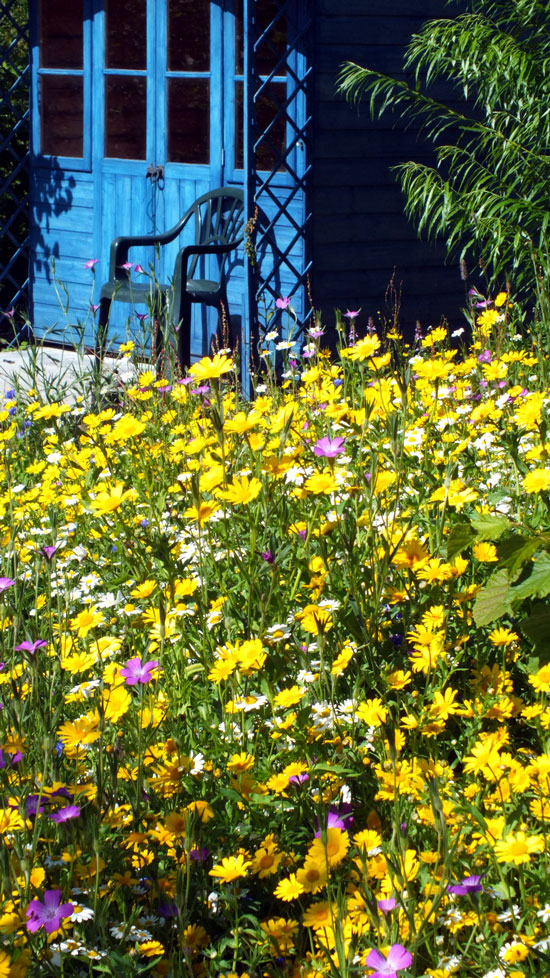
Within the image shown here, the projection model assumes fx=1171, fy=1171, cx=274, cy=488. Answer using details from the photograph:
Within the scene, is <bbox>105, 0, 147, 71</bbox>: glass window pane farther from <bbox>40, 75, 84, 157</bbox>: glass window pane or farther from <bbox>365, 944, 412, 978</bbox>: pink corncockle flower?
<bbox>365, 944, 412, 978</bbox>: pink corncockle flower

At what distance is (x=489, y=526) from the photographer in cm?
185

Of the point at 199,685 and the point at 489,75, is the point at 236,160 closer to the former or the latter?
the point at 489,75

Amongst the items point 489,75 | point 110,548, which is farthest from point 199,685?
point 489,75

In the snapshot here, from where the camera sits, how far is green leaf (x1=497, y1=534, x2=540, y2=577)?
5.79 feet

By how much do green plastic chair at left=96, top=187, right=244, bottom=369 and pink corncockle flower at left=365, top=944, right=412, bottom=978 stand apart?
455 cm

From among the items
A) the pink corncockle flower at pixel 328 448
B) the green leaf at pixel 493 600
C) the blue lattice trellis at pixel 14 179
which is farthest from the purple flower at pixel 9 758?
the blue lattice trellis at pixel 14 179

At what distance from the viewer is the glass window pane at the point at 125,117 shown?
22.5 feet

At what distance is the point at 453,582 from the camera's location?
6.56 feet

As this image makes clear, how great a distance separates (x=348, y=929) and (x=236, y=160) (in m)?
5.47

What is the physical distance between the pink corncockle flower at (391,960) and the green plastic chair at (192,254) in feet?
14.9

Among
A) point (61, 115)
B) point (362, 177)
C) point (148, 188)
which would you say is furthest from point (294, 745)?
point (61, 115)

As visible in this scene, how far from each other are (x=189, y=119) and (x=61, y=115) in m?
1.47

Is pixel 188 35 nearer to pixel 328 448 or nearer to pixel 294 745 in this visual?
pixel 328 448

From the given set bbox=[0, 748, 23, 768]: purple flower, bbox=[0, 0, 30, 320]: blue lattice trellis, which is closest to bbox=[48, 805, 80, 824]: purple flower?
bbox=[0, 748, 23, 768]: purple flower
